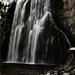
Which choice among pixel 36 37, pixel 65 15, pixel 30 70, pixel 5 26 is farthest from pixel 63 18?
pixel 5 26

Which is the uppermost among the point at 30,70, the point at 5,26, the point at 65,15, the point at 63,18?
the point at 65,15

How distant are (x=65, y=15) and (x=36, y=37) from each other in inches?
119

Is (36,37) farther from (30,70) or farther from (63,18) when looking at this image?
(30,70)

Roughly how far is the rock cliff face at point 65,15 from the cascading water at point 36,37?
0.57 meters

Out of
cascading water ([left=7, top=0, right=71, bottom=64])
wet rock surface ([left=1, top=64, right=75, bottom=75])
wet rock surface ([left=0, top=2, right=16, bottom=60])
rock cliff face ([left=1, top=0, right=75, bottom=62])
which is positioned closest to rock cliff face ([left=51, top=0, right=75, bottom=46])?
rock cliff face ([left=1, top=0, right=75, bottom=62])

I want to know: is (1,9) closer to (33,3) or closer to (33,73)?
(33,3)

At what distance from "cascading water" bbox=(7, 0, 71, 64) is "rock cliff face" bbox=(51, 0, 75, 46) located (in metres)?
0.57

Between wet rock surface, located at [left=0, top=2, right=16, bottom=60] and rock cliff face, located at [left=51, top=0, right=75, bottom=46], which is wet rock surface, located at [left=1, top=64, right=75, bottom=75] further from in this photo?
wet rock surface, located at [left=0, top=2, right=16, bottom=60]

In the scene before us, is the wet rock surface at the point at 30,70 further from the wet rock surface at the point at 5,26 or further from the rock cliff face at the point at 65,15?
the wet rock surface at the point at 5,26

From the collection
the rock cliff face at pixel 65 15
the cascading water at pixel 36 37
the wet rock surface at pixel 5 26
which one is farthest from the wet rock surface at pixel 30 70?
the wet rock surface at pixel 5 26

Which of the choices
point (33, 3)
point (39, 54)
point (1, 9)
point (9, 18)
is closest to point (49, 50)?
point (39, 54)

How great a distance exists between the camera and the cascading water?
1209cm

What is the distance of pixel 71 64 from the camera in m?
8.05

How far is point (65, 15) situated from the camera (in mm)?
13719
